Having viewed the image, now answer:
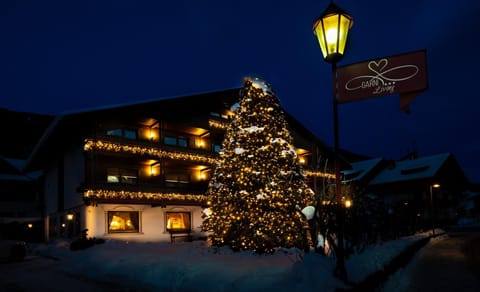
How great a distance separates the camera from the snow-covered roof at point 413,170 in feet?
176

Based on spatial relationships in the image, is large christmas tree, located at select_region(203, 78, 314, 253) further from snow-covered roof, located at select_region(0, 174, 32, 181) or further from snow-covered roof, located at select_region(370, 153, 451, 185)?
snow-covered roof, located at select_region(370, 153, 451, 185)

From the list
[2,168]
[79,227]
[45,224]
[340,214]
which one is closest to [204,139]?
[79,227]

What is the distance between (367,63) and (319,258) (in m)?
4.03

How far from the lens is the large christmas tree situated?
49.5 feet

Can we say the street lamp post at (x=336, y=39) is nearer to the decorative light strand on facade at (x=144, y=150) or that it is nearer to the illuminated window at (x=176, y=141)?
A: the decorative light strand on facade at (x=144, y=150)

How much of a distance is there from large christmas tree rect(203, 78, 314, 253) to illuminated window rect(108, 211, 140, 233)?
38.6 feet

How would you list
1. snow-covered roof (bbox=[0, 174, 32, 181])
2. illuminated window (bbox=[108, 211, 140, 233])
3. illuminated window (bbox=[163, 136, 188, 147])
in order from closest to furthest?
illuminated window (bbox=[108, 211, 140, 233])
illuminated window (bbox=[163, 136, 188, 147])
snow-covered roof (bbox=[0, 174, 32, 181])

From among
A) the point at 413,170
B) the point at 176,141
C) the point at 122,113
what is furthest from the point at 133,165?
the point at 413,170

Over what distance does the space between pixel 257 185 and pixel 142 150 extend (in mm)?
14235

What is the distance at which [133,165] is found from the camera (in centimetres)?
3005

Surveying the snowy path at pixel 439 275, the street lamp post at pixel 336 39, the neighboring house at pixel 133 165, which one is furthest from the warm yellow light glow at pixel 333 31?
the neighboring house at pixel 133 165

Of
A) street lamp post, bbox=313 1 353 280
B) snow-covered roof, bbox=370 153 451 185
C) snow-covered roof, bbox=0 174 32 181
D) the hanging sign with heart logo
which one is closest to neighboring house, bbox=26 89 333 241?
snow-covered roof, bbox=0 174 32 181

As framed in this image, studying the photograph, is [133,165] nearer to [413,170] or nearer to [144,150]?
[144,150]

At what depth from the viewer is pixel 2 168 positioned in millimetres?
43594
